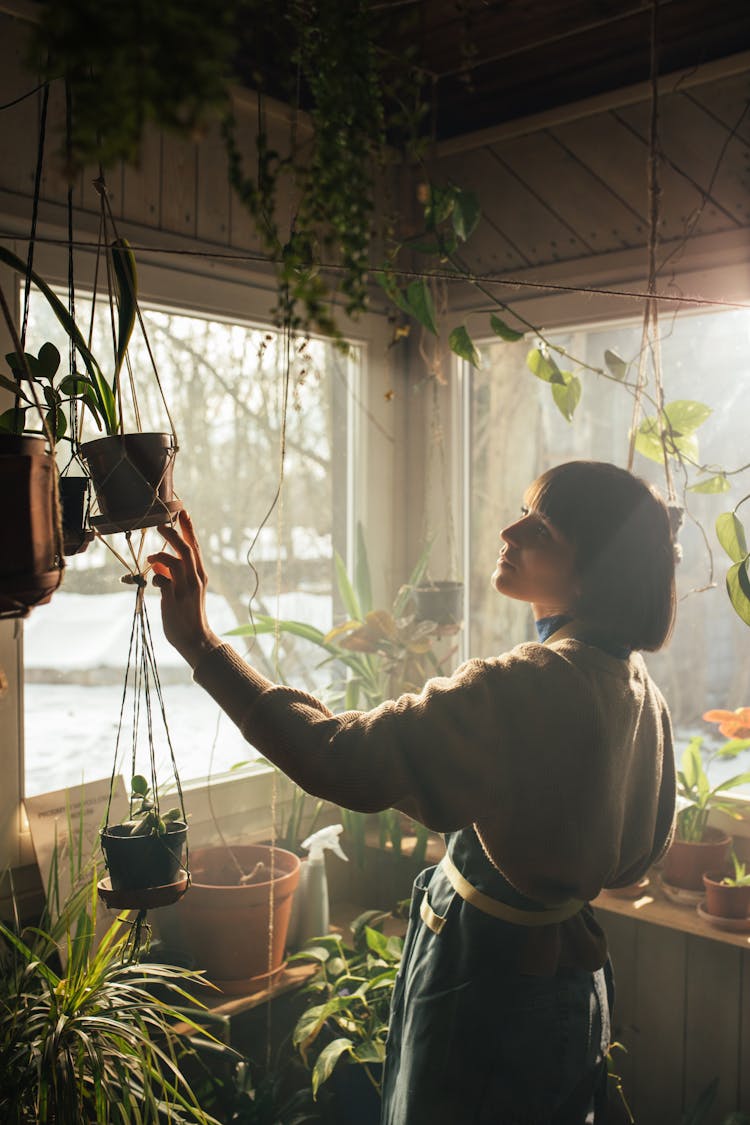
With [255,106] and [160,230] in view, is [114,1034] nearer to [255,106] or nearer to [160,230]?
[160,230]

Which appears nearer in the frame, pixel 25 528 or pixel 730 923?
pixel 25 528

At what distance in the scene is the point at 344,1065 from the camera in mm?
1889

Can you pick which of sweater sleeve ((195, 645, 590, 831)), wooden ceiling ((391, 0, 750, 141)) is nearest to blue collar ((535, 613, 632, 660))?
sweater sleeve ((195, 645, 590, 831))

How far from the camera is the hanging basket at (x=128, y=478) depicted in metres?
1.14

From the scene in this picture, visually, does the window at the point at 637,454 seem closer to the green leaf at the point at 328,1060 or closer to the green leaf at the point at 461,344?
the green leaf at the point at 461,344

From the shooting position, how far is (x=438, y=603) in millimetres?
2238

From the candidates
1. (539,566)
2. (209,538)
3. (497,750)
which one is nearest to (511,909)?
(497,750)

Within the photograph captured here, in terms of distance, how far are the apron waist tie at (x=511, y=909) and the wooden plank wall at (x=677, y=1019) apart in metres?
0.81

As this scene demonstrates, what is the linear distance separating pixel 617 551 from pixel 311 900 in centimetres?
124

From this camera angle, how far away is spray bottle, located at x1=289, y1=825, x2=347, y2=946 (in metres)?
2.15

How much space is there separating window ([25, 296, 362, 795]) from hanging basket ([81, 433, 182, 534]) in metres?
0.66

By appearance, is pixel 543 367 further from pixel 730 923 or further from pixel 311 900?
pixel 311 900

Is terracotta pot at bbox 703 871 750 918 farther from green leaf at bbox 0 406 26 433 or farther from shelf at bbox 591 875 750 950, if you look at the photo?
green leaf at bbox 0 406 26 433

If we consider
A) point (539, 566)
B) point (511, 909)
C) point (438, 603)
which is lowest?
point (511, 909)
